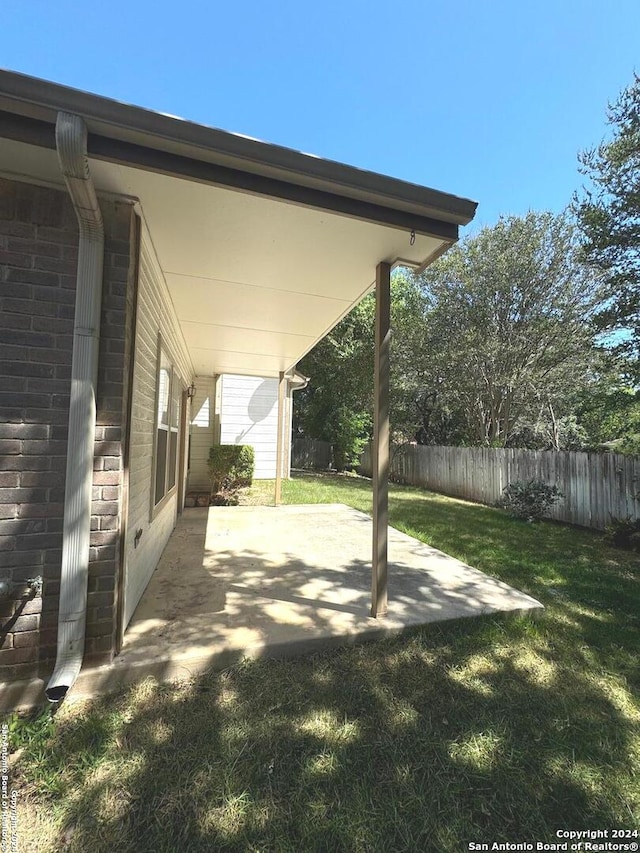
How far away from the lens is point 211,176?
1.84m

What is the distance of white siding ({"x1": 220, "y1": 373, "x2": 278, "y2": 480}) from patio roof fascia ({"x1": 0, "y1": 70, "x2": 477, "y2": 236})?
32.2 ft

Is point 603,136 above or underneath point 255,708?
above

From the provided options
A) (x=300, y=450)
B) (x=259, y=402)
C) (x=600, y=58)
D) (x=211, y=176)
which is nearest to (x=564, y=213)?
(x=600, y=58)

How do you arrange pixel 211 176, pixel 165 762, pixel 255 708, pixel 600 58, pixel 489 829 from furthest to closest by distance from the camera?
pixel 600 58 → pixel 255 708 → pixel 211 176 → pixel 165 762 → pixel 489 829

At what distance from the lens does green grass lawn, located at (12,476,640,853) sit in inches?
55.6

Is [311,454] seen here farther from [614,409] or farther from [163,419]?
[163,419]

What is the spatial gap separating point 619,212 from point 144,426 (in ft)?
25.0

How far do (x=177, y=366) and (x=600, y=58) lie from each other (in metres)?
7.69

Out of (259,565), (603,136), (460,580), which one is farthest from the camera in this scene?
(603,136)

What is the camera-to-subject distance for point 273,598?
3135 mm

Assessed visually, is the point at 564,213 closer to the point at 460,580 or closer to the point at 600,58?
the point at 600,58

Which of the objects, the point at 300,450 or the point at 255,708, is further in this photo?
the point at 300,450

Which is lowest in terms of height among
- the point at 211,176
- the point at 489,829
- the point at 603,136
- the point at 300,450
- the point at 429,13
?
the point at 489,829

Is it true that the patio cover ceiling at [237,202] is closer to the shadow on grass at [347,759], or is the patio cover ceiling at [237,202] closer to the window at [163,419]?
the window at [163,419]
